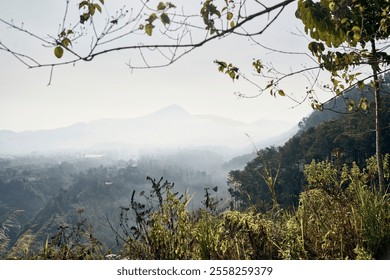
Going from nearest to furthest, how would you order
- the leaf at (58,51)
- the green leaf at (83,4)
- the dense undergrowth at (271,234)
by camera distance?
the leaf at (58,51) < the green leaf at (83,4) < the dense undergrowth at (271,234)

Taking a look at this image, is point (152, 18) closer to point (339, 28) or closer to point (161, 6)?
point (161, 6)

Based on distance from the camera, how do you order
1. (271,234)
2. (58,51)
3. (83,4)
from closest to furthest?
(58,51) < (83,4) < (271,234)

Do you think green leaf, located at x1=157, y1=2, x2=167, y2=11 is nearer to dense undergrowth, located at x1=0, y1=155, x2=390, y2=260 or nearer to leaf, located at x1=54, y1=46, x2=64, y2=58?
leaf, located at x1=54, y1=46, x2=64, y2=58

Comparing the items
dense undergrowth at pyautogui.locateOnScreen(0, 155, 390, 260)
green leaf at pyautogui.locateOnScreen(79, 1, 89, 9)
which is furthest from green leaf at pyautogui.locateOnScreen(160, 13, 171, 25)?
dense undergrowth at pyautogui.locateOnScreen(0, 155, 390, 260)

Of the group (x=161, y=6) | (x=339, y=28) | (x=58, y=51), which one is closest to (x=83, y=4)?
(x=58, y=51)

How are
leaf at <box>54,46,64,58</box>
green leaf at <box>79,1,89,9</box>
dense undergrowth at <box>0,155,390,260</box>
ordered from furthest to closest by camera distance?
dense undergrowth at <box>0,155,390,260</box> < green leaf at <box>79,1,89,9</box> < leaf at <box>54,46,64,58</box>

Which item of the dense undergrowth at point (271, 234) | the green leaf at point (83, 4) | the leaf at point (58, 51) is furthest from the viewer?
the dense undergrowth at point (271, 234)

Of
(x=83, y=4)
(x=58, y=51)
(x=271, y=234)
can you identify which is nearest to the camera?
(x=58, y=51)

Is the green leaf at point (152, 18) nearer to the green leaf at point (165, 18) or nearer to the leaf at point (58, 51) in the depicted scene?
the green leaf at point (165, 18)

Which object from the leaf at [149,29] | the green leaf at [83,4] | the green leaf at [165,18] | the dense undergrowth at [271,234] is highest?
the green leaf at [83,4]

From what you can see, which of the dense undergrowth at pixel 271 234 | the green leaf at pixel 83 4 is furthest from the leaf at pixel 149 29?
the dense undergrowth at pixel 271 234

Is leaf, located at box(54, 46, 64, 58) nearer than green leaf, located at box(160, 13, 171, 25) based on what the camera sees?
Yes

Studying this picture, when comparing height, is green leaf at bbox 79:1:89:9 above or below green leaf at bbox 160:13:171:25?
above
